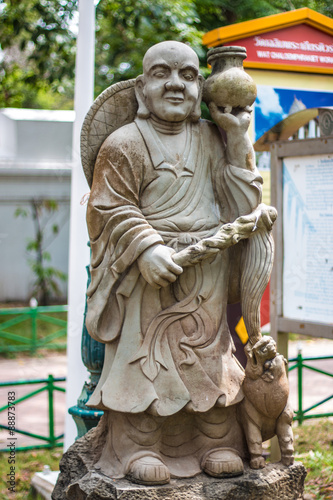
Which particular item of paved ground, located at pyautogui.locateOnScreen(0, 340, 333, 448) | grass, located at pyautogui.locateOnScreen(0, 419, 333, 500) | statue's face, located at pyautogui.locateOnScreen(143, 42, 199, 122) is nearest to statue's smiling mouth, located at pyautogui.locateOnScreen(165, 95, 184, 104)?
statue's face, located at pyautogui.locateOnScreen(143, 42, 199, 122)

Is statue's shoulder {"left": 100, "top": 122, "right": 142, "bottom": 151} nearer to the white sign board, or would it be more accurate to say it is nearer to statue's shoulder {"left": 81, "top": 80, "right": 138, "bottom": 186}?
statue's shoulder {"left": 81, "top": 80, "right": 138, "bottom": 186}

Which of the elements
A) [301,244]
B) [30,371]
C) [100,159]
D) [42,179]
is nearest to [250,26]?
[301,244]

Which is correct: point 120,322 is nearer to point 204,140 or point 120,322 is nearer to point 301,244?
point 204,140

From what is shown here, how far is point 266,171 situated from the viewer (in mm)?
5559

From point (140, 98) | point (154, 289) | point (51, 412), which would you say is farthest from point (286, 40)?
point (51, 412)

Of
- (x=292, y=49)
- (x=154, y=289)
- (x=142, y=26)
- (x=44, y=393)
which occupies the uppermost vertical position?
(x=142, y=26)

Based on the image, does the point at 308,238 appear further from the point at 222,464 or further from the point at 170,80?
the point at 222,464

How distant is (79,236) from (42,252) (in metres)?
8.35

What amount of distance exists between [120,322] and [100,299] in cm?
15

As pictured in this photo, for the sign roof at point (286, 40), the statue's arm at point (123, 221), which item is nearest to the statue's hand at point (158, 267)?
the statue's arm at point (123, 221)

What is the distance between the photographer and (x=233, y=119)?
3.26 m

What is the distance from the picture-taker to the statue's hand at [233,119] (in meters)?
3.27

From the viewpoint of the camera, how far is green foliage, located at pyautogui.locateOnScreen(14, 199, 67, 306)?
484 inches

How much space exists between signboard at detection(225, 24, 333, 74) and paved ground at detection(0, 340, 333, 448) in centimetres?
312
